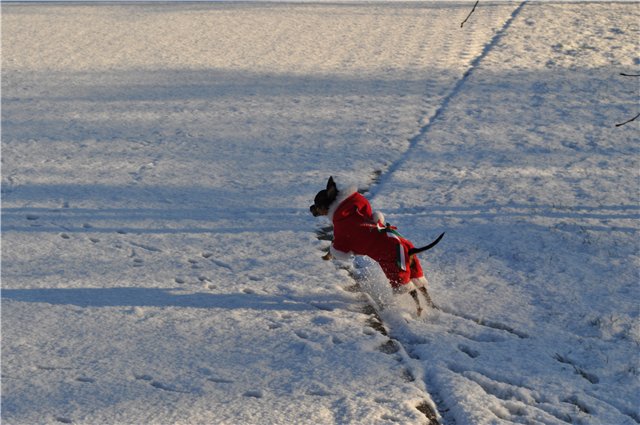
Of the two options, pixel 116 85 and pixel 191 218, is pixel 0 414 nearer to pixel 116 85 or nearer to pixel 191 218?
pixel 191 218

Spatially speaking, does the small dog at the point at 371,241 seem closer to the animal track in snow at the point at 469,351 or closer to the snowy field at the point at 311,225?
the snowy field at the point at 311,225

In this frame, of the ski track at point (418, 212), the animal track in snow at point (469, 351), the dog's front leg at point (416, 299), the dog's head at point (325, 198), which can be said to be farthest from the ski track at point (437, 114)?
the animal track in snow at point (469, 351)

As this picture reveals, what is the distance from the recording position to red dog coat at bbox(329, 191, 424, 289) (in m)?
5.87

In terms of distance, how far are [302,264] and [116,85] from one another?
6.73 m

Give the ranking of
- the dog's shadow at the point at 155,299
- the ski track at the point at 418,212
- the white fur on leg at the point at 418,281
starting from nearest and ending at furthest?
the ski track at the point at 418,212 < the white fur on leg at the point at 418,281 < the dog's shadow at the point at 155,299

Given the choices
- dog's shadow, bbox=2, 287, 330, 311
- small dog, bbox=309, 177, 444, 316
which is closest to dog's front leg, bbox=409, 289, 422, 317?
small dog, bbox=309, 177, 444, 316

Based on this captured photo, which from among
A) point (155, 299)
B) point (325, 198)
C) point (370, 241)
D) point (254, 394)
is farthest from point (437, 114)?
point (254, 394)

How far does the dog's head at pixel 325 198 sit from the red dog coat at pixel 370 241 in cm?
4

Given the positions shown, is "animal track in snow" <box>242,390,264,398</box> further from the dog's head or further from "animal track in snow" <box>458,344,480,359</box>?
the dog's head

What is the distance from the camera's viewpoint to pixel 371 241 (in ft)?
19.5

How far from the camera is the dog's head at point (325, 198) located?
6.07 meters

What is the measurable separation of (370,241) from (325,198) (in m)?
0.48

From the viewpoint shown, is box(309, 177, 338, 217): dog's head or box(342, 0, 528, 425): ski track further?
box(309, 177, 338, 217): dog's head

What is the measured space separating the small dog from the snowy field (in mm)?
335
